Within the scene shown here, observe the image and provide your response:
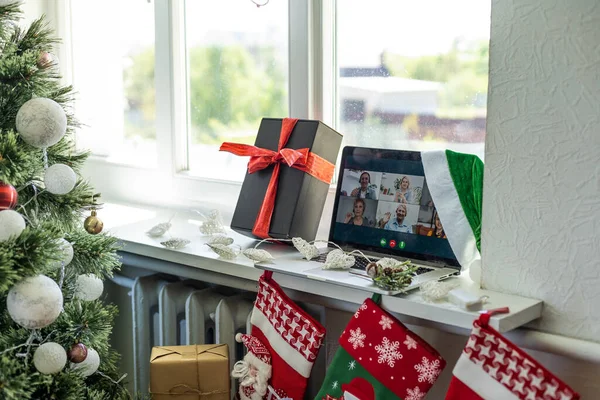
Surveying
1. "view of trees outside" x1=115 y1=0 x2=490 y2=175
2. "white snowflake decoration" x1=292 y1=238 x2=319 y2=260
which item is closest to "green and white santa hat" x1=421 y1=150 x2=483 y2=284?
"view of trees outside" x1=115 y1=0 x2=490 y2=175

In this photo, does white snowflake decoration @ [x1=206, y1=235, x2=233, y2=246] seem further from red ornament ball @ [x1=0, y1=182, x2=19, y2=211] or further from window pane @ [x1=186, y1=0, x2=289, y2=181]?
red ornament ball @ [x1=0, y1=182, x2=19, y2=211]

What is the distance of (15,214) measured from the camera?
130 cm

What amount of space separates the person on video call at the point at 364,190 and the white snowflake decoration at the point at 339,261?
162 millimetres

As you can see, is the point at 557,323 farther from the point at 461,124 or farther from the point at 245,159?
the point at 245,159

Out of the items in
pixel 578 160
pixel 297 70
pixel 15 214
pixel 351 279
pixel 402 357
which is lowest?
pixel 402 357

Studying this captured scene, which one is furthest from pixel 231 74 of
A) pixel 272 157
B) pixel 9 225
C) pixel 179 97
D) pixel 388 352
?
pixel 388 352

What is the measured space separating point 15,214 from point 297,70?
29.1 inches

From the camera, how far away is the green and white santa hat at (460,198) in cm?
137

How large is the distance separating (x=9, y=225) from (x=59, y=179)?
0.48 ft

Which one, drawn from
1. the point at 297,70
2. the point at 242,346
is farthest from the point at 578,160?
the point at 242,346

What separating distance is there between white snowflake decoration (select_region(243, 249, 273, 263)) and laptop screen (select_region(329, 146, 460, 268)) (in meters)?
0.16

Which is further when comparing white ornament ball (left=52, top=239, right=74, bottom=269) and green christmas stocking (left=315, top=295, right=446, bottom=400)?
white ornament ball (left=52, top=239, right=74, bottom=269)

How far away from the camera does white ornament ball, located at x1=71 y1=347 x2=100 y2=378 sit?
1.45 m

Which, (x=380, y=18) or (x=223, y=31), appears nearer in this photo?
(x=380, y=18)
